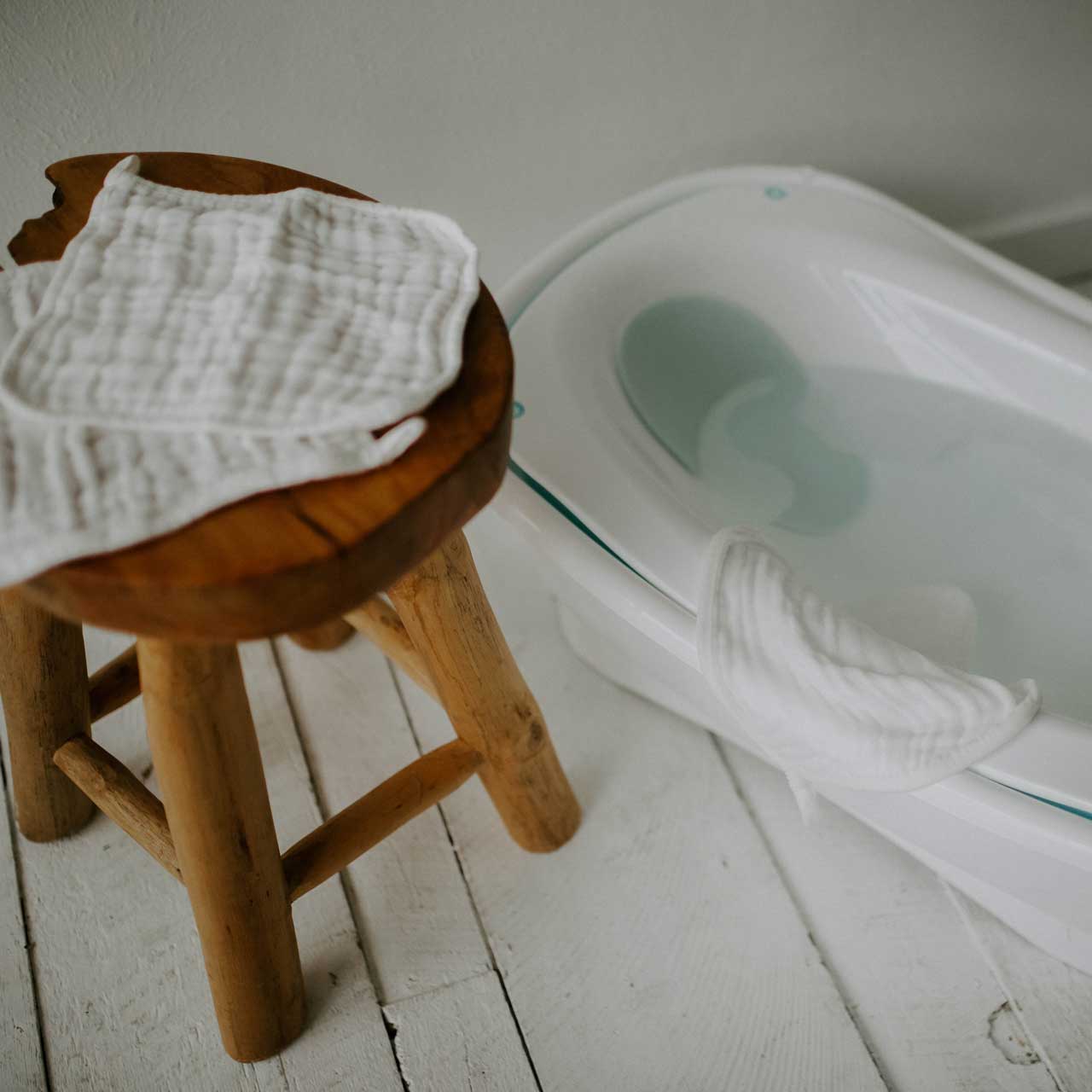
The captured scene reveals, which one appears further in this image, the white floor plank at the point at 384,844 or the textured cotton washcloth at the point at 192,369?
the white floor plank at the point at 384,844

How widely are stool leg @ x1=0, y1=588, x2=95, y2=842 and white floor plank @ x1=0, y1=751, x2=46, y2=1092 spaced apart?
0.06m

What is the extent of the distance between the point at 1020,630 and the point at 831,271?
1.28 feet

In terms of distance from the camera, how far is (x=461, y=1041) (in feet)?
2.58

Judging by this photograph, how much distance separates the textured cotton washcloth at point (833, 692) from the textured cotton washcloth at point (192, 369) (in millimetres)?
303

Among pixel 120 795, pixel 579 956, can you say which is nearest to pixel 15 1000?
pixel 120 795

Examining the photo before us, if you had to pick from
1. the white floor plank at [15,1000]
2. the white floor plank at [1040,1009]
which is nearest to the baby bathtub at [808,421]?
the white floor plank at [1040,1009]

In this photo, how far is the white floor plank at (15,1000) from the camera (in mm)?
772

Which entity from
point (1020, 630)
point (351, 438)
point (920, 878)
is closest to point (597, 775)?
point (920, 878)

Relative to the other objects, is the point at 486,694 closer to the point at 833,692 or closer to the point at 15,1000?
the point at 833,692

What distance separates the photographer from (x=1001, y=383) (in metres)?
1.00

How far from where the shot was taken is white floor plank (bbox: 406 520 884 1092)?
78 centimetres

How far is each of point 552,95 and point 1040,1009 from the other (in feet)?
2.89

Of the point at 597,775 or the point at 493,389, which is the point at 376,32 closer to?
the point at 493,389

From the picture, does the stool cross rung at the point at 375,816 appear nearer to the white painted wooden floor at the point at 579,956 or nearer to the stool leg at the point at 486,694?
the stool leg at the point at 486,694
